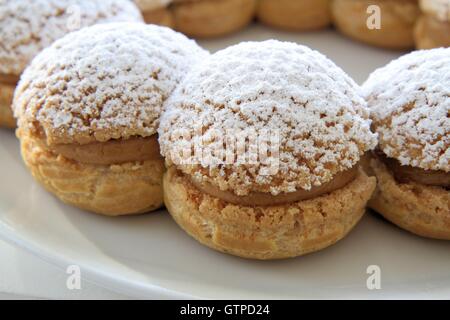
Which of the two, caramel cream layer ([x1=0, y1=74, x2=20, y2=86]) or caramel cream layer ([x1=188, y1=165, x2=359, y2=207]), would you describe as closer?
caramel cream layer ([x1=188, y1=165, x2=359, y2=207])

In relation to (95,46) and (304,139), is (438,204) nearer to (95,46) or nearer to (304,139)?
(304,139)

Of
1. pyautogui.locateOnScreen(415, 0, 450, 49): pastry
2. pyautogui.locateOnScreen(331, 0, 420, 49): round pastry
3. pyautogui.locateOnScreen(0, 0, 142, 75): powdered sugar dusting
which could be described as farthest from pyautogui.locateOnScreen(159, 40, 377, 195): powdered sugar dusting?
pyautogui.locateOnScreen(331, 0, 420, 49): round pastry

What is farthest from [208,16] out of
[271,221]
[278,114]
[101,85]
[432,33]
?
[271,221]

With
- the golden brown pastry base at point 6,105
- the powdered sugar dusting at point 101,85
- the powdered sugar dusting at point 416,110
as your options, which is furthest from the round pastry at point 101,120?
the powdered sugar dusting at point 416,110

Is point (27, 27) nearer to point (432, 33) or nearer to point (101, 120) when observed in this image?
point (101, 120)

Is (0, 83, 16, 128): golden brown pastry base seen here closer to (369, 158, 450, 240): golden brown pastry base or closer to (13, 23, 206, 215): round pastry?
(13, 23, 206, 215): round pastry

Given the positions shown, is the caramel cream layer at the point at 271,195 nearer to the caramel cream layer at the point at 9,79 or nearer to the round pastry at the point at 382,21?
the caramel cream layer at the point at 9,79
